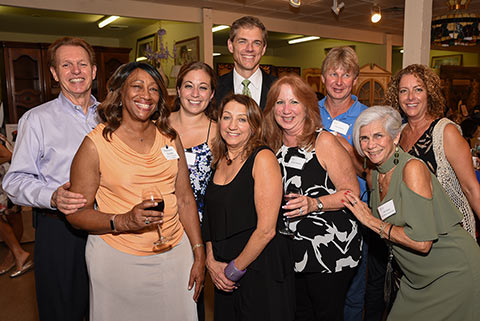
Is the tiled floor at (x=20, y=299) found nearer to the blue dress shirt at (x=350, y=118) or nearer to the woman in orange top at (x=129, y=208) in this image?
the woman in orange top at (x=129, y=208)

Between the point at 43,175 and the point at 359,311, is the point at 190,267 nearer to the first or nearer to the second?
the point at 43,175

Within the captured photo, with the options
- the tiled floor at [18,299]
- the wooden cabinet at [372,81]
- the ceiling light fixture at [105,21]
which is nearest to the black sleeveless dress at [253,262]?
the tiled floor at [18,299]

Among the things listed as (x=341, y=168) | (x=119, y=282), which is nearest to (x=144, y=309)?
(x=119, y=282)

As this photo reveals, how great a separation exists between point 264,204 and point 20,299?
3.16 m

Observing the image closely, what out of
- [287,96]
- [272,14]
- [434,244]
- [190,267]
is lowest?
[190,267]

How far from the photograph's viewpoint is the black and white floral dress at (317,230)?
204cm

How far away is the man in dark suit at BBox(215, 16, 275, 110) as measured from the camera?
9.35ft

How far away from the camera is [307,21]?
30.6ft

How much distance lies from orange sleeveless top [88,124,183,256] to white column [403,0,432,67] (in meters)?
3.59

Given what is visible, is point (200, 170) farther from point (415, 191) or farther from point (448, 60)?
point (448, 60)

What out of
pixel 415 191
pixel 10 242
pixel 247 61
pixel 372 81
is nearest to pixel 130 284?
pixel 415 191

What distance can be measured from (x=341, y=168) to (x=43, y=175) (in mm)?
1662

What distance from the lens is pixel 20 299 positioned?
372 centimetres

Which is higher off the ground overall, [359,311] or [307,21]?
[307,21]
